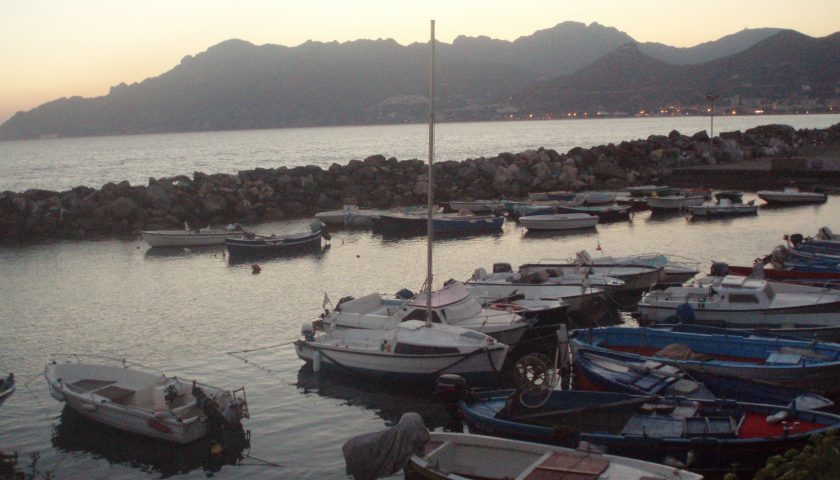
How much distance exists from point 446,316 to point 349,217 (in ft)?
Result: 93.7

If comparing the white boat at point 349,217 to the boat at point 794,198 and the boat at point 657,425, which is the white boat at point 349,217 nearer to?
the boat at point 794,198

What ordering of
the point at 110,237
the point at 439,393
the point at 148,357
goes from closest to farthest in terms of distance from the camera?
the point at 439,393 < the point at 148,357 < the point at 110,237

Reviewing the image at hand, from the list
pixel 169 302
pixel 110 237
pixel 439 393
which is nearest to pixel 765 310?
pixel 439 393

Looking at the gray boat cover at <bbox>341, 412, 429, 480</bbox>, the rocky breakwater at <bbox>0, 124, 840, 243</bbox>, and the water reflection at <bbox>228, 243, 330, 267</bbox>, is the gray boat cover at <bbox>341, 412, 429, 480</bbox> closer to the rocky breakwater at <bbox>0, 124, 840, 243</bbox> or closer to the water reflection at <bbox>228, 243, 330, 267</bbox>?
the water reflection at <bbox>228, 243, 330, 267</bbox>

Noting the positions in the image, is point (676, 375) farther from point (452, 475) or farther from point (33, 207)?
point (33, 207)

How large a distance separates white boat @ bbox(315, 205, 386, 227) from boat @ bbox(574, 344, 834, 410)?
1237 inches

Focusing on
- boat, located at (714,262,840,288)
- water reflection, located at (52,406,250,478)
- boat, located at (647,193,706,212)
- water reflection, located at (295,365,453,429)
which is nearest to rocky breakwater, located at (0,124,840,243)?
boat, located at (647,193,706,212)

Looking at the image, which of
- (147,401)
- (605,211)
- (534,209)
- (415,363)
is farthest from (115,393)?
(605,211)

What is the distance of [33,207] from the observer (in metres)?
51.1

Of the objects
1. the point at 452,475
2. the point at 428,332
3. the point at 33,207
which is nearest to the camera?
the point at 452,475

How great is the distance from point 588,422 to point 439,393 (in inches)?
110

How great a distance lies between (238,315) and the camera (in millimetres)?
27141

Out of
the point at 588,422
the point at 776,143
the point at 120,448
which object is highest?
the point at 776,143

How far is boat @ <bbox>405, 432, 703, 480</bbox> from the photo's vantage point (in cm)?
1141
